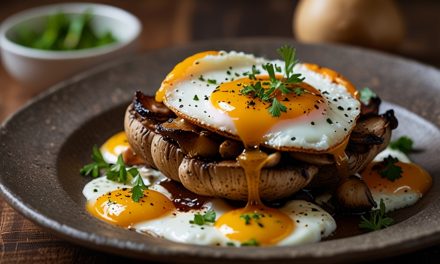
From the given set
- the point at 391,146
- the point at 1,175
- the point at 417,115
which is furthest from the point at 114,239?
the point at 417,115

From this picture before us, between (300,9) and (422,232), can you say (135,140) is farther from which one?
(300,9)

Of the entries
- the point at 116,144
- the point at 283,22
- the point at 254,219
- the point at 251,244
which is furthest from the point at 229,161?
the point at 283,22

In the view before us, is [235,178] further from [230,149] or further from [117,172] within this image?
[117,172]

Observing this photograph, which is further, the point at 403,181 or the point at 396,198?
the point at 403,181

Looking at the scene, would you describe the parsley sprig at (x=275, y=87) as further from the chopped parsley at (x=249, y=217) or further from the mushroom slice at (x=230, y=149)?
the chopped parsley at (x=249, y=217)

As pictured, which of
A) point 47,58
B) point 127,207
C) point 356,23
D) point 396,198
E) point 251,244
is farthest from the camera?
point 356,23

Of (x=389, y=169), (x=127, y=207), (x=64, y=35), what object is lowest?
(x=64, y=35)

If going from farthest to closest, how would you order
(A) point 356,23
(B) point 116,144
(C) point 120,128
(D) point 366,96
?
(A) point 356,23
(C) point 120,128
(B) point 116,144
(D) point 366,96
